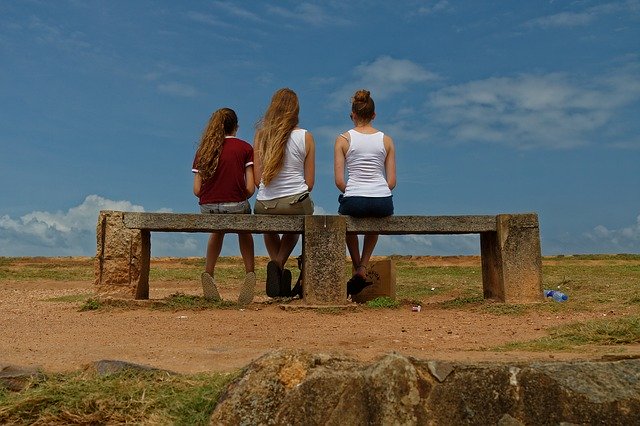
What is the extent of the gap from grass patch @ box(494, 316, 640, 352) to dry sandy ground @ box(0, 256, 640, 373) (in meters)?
0.24

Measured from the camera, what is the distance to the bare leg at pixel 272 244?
368 inches

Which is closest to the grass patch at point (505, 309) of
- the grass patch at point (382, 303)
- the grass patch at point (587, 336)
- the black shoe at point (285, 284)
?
the grass patch at point (382, 303)

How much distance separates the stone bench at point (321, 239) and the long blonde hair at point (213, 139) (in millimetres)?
627

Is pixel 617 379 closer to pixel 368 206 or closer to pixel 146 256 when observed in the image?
pixel 368 206

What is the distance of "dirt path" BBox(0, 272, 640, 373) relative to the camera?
5.73m

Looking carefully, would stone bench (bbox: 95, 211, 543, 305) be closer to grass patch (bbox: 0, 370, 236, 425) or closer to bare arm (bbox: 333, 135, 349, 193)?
bare arm (bbox: 333, 135, 349, 193)

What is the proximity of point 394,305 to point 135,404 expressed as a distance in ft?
17.6

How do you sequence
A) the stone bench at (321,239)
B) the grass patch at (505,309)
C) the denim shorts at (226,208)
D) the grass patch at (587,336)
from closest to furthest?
1. the grass patch at (587,336)
2. the grass patch at (505,309)
3. the stone bench at (321,239)
4. the denim shorts at (226,208)

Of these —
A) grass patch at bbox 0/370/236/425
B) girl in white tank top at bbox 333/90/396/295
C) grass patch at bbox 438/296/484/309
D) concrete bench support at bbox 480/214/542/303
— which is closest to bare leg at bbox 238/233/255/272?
girl in white tank top at bbox 333/90/396/295

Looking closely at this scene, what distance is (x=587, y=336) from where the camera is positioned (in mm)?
6555

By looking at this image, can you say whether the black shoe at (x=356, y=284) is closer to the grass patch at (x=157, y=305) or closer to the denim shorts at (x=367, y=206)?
the denim shorts at (x=367, y=206)

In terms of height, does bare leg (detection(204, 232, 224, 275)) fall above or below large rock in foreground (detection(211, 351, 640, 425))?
above

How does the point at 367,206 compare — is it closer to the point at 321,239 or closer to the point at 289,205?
the point at 321,239

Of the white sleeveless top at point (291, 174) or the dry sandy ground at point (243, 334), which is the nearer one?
the dry sandy ground at point (243, 334)
